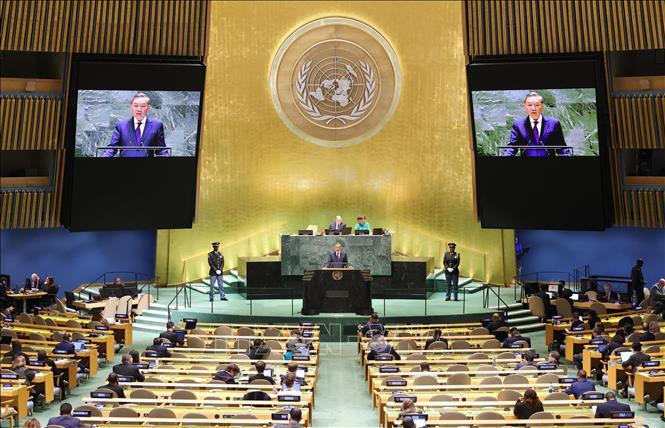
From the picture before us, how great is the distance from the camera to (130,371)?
13.9m

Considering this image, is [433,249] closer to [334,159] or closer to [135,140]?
[334,159]

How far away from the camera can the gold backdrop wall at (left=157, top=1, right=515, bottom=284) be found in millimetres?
25875

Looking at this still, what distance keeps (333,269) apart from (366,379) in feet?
14.7

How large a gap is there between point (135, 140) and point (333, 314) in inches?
236

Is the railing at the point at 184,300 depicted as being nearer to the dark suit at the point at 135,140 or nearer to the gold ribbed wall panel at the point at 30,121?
the dark suit at the point at 135,140

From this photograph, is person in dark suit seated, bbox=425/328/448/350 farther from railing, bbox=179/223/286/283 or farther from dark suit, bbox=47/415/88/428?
railing, bbox=179/223/286/283

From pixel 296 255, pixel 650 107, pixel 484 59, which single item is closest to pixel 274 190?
pixel 296 255

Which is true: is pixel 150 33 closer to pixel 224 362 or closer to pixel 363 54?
pixel 363 54

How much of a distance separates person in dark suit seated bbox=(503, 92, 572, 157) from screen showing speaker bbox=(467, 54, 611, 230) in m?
0.02

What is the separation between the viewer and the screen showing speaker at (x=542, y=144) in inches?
831

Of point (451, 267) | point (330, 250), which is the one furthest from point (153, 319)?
point (451, 267)

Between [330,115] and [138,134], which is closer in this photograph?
[138,134]

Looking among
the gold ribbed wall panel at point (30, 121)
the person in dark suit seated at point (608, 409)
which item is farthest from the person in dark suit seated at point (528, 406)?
the gold ribbed wall panel at point (30, 121)

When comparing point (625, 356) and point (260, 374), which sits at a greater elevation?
point (625, 356)
